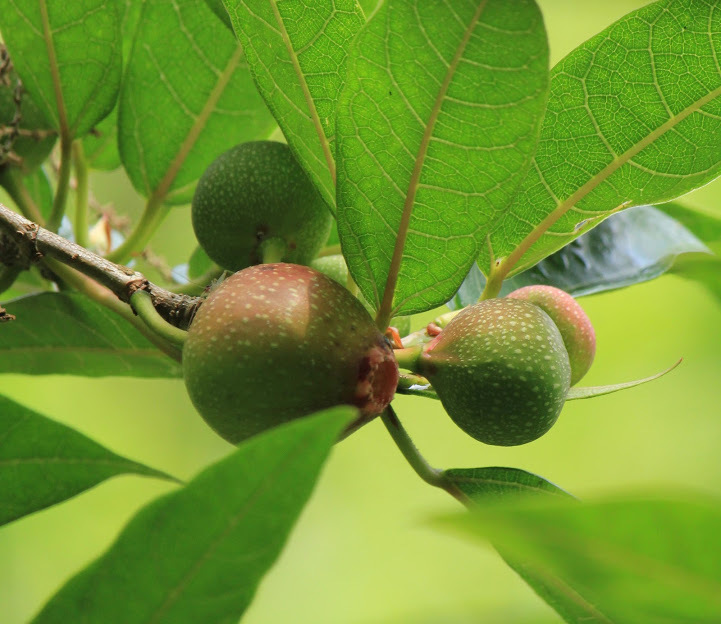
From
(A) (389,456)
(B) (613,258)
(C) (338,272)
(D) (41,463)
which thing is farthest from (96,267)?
(A) (389,456)

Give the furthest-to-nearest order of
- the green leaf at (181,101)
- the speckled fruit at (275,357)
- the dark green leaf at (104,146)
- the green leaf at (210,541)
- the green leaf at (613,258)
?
the dark green leaf at (104,146)
the green leaf at (613,258)
the green leaf at (181,101)
the speckled fruit at (275,357)
the green leaf at (210,541)

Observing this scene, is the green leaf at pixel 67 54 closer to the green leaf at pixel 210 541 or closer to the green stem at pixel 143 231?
the green stem at pixel 143 231

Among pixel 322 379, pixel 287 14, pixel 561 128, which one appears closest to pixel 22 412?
→ pixel 322 379

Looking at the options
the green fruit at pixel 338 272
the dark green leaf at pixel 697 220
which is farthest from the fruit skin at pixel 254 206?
the dark green leaf at pixel 697 220

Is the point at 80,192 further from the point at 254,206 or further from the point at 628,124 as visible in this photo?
the point at 628,124

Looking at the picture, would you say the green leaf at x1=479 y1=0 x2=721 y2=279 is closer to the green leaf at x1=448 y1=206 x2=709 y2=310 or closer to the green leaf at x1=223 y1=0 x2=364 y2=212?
the green leaf at x1=223 y1=0 x2=364 y2=212

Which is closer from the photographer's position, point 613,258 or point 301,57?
point 301,57

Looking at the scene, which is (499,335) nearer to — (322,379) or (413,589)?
(322,379)
